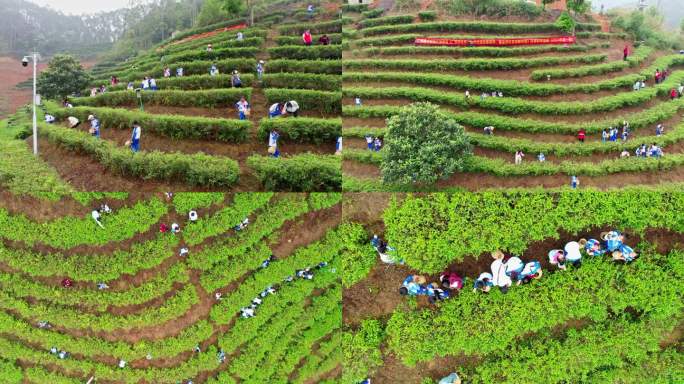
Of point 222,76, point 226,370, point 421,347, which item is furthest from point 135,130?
point 421,347

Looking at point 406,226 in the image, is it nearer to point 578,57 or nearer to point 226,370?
point 226,370

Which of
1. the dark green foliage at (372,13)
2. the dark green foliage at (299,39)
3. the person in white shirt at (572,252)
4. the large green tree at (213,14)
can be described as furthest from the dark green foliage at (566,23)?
the large green tree at (213,14)

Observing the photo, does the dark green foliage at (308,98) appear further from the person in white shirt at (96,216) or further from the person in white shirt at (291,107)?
the person in white shirt at (96,216)

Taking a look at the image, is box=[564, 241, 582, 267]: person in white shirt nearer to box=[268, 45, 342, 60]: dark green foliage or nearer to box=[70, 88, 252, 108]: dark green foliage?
box=[70, 88, 252, 108]: dark green foliage

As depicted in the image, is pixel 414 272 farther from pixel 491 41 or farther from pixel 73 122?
pixel 491 41

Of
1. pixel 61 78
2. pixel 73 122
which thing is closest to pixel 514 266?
pixel 73 122
